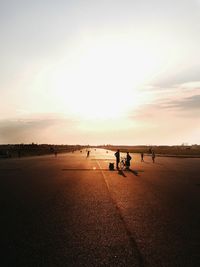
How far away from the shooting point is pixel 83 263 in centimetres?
661

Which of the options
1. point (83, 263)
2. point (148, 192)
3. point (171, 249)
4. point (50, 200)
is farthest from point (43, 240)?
point (148, 192)

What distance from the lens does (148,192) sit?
17859 millimetres

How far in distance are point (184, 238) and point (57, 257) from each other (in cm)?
359

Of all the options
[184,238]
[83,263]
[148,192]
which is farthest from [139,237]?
[148,192]

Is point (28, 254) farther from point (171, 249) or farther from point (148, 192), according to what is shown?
point (148, 192)

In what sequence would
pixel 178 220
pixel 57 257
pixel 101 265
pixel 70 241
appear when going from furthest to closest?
pixel 178 220, pixel 70 241, pixel 57 257, pixel 101 265

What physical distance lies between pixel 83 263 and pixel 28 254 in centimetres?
141

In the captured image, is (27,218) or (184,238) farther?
(27,218)

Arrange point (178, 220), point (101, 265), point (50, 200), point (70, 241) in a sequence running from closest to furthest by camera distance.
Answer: point (101, 265) → point (70, 241) → point (178, 220) → point (50, 200)

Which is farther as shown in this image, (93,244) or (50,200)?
(50,200)

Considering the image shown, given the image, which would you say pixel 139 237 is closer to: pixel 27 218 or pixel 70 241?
pixel 70 241

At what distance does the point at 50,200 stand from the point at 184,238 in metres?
7.92

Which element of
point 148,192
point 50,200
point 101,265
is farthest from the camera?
point 148,192

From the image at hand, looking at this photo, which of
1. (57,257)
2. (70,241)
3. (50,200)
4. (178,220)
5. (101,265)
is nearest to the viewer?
(101,265)
